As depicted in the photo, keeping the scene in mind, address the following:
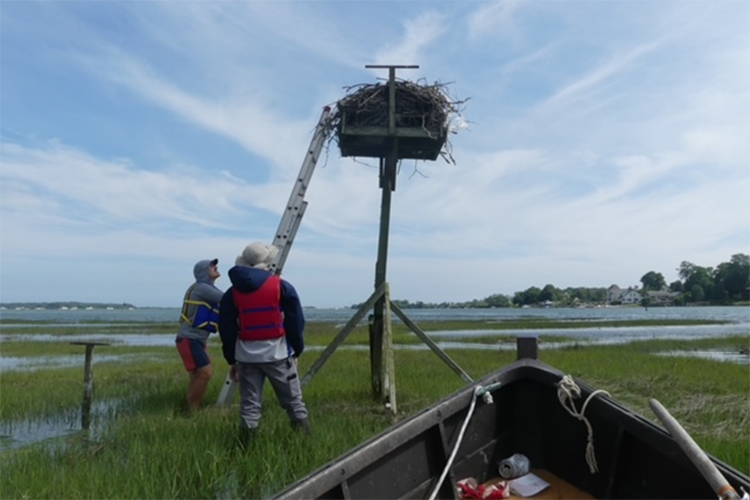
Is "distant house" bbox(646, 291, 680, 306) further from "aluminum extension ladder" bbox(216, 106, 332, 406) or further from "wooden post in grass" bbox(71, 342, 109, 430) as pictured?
"wooden post in grass" bbox(71, 342, 109, 430)

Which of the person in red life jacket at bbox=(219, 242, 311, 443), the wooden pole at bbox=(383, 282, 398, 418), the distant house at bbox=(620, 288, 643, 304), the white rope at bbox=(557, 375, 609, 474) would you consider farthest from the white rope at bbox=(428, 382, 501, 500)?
the distant house at bbox=(620, 288, 643, 304)

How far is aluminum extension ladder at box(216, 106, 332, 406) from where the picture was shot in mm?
7637

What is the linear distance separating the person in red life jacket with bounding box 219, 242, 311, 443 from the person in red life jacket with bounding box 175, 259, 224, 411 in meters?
1.50

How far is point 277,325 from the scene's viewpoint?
5363mm

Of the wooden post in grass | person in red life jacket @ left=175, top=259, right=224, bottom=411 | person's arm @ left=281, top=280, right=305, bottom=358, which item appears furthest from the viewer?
person in red life jacket @ left=175, top=259, right=224, bottom=411

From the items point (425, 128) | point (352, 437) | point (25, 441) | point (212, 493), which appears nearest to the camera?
point (212, 493)

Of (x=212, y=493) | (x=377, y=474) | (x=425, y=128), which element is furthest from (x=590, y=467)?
(x=425, y=128)

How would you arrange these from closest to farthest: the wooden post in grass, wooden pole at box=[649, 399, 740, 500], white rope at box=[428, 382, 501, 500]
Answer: wooden pole at box=[649, 399, 740, 500]
white rope at box=[428, 382, 501, 500]
the wooden post in grass

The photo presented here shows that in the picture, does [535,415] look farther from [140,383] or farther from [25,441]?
[140,383]

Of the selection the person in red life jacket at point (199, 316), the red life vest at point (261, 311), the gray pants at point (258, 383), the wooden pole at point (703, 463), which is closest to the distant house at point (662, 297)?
the person in red life jacket at point (199, 316)

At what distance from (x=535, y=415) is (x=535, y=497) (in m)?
0.60

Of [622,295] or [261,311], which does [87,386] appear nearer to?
[261,311]

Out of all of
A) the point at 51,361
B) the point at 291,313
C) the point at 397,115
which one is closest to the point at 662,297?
the point at 51,361

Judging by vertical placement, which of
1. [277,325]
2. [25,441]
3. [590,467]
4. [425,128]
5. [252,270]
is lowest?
[25,441]
